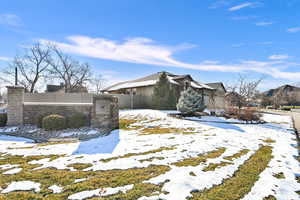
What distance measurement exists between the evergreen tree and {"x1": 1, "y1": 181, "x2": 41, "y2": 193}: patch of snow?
15988 mm

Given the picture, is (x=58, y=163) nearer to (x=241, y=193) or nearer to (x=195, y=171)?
(x=195, y=171)

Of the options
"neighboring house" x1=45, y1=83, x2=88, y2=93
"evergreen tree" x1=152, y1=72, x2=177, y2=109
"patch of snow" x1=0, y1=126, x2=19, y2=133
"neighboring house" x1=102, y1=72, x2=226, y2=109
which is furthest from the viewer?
"neighboring house" x1=45, y1=83, x2=88, y2=93

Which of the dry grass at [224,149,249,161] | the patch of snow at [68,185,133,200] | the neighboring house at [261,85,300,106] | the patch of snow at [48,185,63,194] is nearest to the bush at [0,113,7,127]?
the patch of snow at [48,185,63,194]

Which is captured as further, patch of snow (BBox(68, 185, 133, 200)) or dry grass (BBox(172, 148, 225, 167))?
dry grass (BBox(172, 148, 225, 167))

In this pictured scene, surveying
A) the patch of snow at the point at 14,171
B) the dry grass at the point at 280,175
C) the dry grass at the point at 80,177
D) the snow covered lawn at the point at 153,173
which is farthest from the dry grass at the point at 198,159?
the patch of snow at the point at 14,171

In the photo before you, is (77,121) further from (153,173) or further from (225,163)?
(225,163)

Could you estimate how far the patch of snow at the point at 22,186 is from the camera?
2.87m

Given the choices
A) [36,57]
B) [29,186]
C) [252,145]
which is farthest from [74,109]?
[36,57]

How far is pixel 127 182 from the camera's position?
309cm

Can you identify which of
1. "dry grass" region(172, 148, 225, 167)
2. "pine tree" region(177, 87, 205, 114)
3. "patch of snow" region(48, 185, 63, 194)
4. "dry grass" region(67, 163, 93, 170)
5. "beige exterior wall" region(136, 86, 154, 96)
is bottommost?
"dry grass" region(67, 163, 93, 170)

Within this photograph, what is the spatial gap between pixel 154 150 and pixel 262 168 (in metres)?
2.89

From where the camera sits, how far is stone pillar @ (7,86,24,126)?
32.4 feet

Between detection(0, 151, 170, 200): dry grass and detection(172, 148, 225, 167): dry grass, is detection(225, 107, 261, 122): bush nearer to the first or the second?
detection(172, 148, 225, 167): dry grass

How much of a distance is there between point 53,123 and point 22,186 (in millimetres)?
7264
